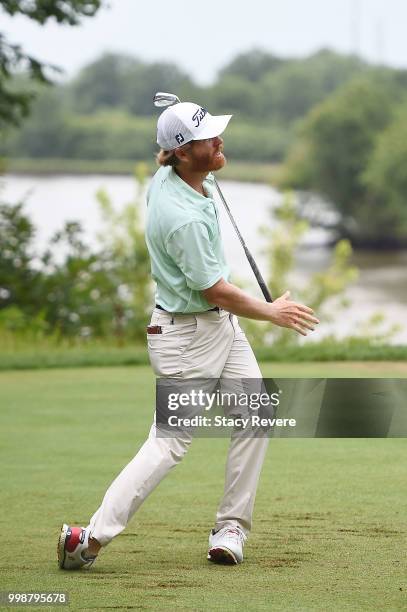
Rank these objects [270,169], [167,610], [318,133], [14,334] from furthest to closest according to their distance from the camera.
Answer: [270,169] → [318,133] → [14,334] → [167,610]

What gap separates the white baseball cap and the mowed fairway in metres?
1.63

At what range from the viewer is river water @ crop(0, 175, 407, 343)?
148 ft

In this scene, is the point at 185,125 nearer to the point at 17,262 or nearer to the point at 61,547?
the point at 61,547

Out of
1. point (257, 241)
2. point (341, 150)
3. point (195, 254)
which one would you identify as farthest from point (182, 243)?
point (341, 150)

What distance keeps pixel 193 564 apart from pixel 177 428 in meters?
0.54

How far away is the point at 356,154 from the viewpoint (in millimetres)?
103750

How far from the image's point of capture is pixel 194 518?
19.4ft

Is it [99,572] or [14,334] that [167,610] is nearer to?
[99,572]

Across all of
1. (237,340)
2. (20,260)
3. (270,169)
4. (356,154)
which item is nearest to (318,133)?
(356,154)

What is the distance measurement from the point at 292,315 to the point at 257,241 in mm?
57435

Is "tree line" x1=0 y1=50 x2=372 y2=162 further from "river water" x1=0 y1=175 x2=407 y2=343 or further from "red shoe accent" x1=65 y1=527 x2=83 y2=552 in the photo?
"red shoe accent" x1=65 y1=527 x2=83 y2=552

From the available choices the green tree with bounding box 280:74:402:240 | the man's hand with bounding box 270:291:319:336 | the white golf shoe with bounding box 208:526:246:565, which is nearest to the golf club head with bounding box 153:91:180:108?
the man's hand with bounding box 270:291:319:336

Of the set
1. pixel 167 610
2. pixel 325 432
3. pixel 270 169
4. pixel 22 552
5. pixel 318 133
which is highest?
pixel 325 432

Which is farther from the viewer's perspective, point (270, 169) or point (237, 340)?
point (270, 169)
